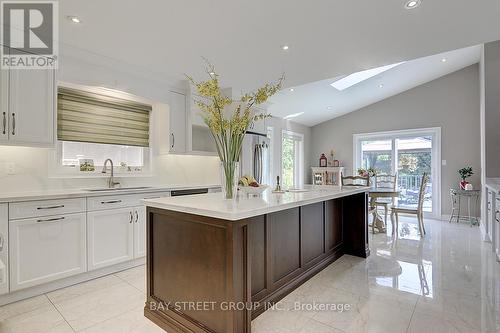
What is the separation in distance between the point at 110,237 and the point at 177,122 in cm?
175

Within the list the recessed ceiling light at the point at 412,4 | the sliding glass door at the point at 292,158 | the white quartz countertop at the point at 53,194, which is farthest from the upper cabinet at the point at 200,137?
the recessed ceiling light at the point at 412,4

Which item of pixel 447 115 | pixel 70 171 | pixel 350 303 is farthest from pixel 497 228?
pixel 70 171

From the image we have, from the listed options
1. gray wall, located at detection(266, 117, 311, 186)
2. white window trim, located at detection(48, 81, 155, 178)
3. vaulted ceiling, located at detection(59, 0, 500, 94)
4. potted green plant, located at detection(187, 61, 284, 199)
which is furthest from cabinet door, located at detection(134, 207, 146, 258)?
gray wall, located at detection(266, 117, 311, 186)

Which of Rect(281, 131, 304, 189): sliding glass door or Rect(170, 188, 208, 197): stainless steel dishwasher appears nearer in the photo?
Rect(170, 188, 208, 197): stainless steel dishwasher

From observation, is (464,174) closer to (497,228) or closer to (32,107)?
(497,228)

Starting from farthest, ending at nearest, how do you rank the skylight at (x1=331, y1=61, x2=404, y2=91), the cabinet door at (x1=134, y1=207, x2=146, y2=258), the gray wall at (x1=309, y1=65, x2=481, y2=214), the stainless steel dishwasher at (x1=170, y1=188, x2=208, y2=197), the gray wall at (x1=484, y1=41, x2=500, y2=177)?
1. the gray wall at (x1=309, y1=65, x2=481, y2=214)
2. the skylight at (x1=331, y1=61, x2=404, y2=91)
3. the gray wall at (x1=484, y1=41, x2=500, y2=177)
4. the stainless steel dishwasher at (x1=170, y1=188, x2=208, y2=197)
5. the cabinet door at (x1=134, y1=207, x2=146, y2=258)

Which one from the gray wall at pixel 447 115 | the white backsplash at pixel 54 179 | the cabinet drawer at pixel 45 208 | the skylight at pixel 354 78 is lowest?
the cabinet drawer at pixel 45 208

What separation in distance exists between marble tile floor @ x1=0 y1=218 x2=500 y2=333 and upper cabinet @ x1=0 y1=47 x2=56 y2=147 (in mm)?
1443

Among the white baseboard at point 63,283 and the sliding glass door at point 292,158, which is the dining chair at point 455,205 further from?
the white baseboard at point 63,283

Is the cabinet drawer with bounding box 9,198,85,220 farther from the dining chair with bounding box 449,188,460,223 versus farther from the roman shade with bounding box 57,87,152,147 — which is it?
the dining chair with bounding box 449,188,460,223

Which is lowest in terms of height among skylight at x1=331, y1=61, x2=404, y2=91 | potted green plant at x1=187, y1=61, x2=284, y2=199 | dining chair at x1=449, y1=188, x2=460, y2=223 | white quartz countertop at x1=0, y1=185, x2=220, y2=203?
dining chair at x1=449, y1=188, x2=460, y2=223

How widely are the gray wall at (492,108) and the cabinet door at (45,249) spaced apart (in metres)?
5.82

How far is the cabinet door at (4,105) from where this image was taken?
7.41 feet

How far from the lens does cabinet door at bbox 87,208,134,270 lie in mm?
2631
